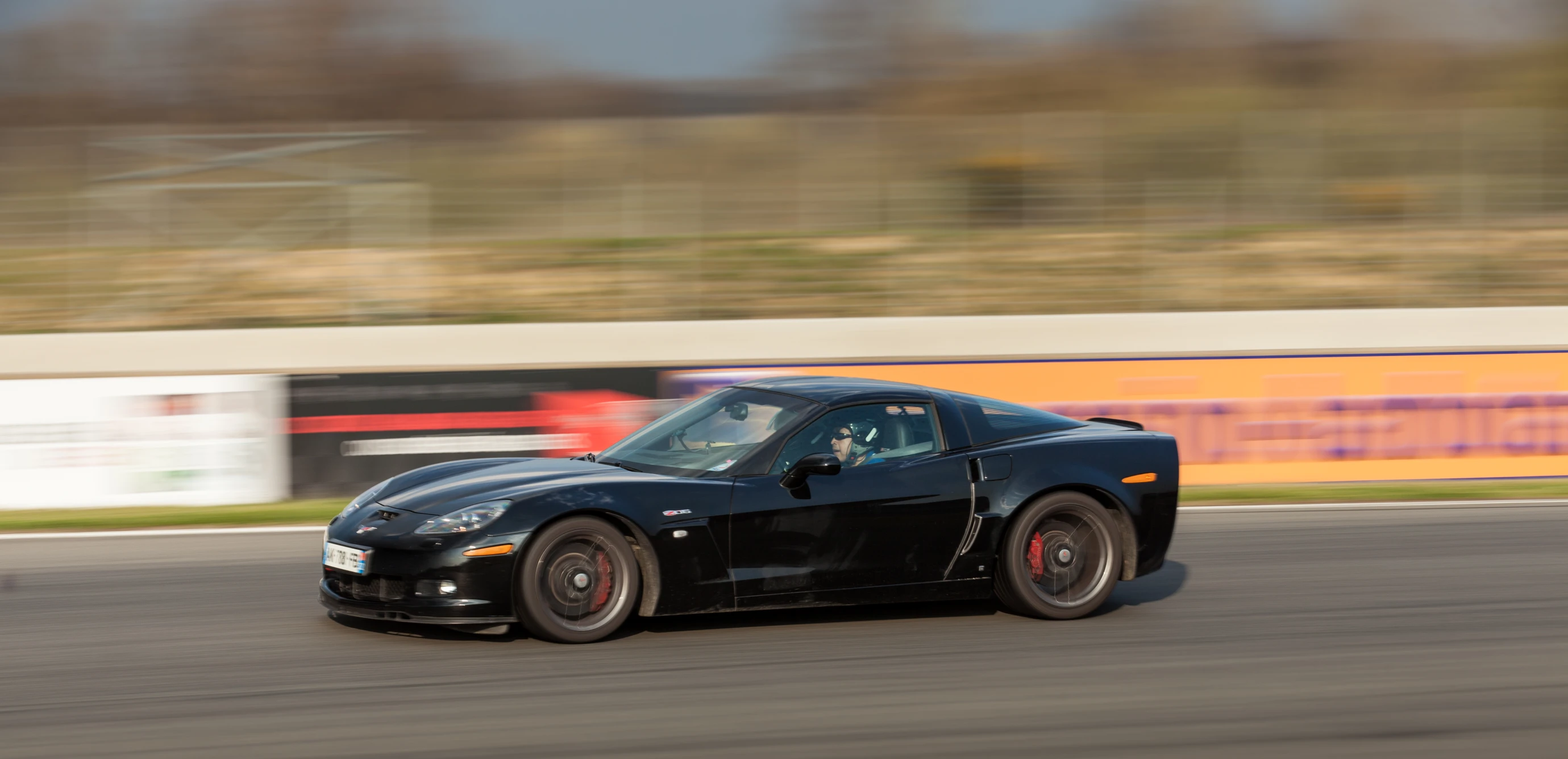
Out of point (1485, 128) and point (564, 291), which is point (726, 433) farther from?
point (1485, 128)

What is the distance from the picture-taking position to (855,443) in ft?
23.4

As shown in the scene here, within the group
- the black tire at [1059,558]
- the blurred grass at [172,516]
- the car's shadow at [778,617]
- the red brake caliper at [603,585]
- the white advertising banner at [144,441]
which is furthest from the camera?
the white advertising banner at [144,441]

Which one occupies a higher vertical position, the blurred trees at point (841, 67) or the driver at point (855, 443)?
the blurred trees at point (841, 67)

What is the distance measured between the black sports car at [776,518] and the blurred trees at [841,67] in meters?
14.1


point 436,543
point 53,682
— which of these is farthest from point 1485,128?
point 53,682

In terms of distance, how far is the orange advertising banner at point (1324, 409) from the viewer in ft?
43.5

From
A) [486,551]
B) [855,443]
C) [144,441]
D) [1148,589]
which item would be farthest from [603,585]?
[144,441]

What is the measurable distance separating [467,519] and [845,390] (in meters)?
2.03

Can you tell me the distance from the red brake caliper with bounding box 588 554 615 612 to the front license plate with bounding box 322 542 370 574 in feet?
3.23

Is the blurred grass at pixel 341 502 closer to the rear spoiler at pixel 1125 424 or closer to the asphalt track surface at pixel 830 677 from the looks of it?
the asphalt track surface at pixel 830 677

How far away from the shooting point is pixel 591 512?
21.1 feet

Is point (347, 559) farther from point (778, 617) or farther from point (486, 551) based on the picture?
point (778, 617)

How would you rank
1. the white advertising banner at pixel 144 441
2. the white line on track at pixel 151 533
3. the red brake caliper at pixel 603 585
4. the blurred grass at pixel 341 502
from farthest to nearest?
the white advertising banner at pixel 144 441 < the blurred grass at pixel 341 502 < the white line on track at pixel 151 533 < the red brake caliper at pixel 603 585

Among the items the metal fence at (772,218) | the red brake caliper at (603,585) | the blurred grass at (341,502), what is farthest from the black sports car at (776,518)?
the metal fence at (772,218)
